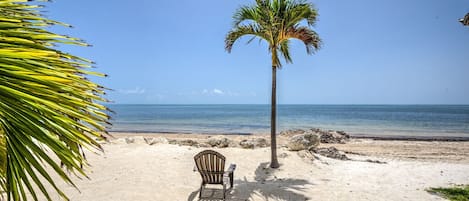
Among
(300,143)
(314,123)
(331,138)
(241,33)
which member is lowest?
(314,123)

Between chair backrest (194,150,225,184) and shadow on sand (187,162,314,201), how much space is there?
33 centimetres

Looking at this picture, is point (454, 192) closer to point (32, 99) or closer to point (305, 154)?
point (305, 154)

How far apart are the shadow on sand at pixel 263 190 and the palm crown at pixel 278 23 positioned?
118 inches

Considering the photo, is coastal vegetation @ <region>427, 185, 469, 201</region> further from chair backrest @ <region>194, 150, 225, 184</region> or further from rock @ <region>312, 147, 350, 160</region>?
chair backrest @ <region>194, 150, 225, 184</region>

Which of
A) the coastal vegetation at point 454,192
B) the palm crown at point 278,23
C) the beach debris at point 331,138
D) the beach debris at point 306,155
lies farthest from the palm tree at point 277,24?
the beach debris at point 331,138

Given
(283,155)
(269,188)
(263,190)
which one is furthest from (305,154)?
(263,190)

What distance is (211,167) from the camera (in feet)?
19.5

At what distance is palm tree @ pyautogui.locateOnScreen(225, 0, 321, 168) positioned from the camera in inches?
298

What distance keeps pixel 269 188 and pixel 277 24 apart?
3959mm

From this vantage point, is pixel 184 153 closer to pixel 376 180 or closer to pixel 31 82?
pixel 376 180

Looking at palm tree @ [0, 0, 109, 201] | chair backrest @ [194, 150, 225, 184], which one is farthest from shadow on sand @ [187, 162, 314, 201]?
palm tree @ [0, 0, 109, 201]

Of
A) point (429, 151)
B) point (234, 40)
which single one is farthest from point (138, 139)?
point (429, 151)

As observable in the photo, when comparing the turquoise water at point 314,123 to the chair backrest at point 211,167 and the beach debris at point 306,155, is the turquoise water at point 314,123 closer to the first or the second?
the chair backrest at point 211,167

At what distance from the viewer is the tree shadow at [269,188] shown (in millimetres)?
5973
